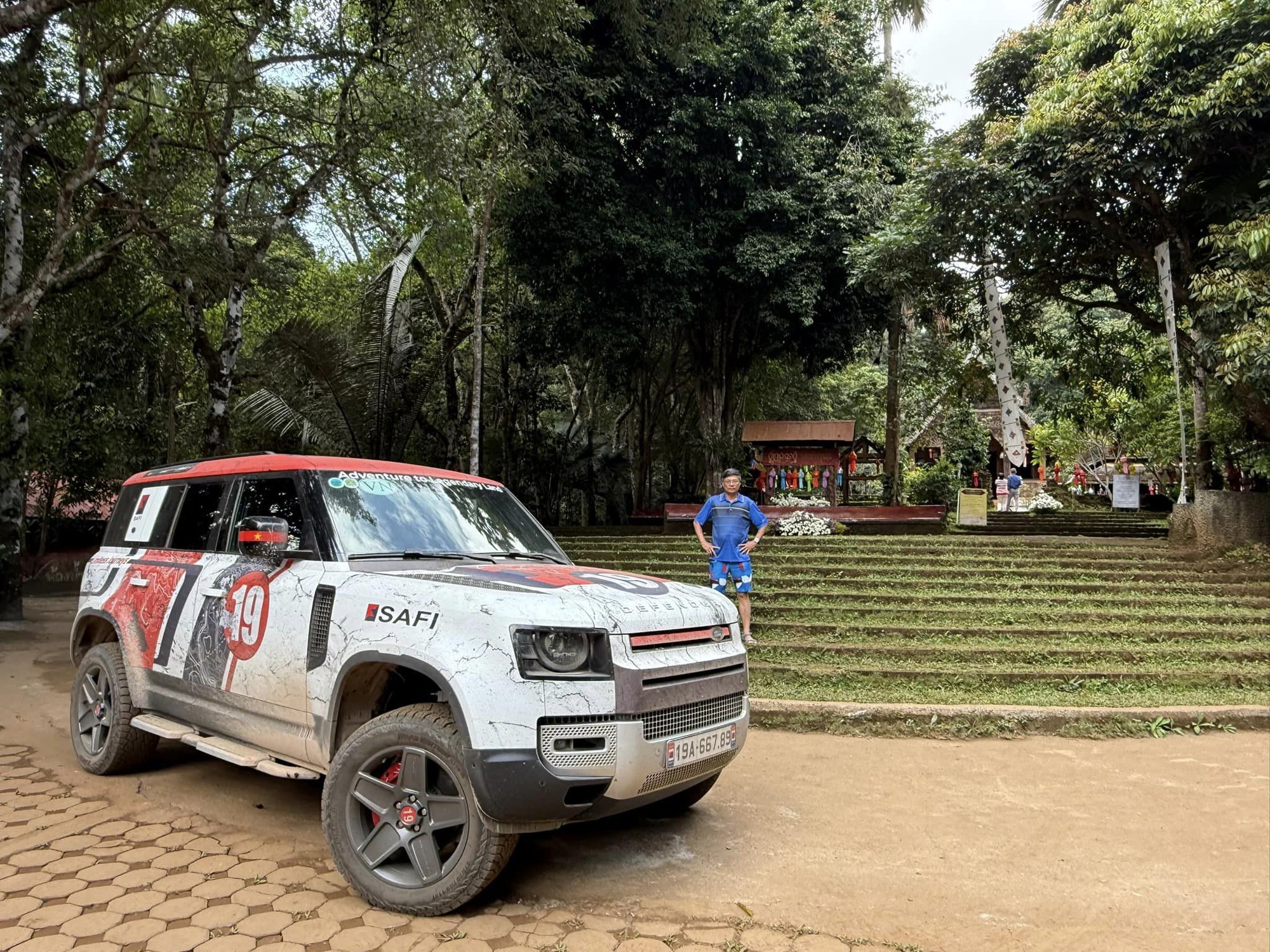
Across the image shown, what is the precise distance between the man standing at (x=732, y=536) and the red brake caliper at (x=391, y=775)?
4.85 m

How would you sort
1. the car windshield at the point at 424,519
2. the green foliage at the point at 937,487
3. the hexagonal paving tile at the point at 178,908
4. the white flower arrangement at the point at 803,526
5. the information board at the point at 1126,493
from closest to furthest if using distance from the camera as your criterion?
the hexagonal paving tile at the point at 178,908 → the car windshield at the point at 424,519 → the white flower arrangement at the point at 803,526 → the green foliage at the point at 937,487 → the information board at the point at 1126,493

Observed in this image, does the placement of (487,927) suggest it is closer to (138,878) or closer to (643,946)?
(643,946)

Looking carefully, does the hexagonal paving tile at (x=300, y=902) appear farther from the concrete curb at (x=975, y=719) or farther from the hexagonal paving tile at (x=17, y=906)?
the concrete curb at (x=975, y=719)

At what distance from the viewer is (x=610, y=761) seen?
301 cm

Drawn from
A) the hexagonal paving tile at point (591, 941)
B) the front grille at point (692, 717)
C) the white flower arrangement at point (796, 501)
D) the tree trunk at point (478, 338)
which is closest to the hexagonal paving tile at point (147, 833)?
the hexagonal paving tile at point (591, 941)

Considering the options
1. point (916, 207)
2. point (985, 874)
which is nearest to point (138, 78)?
point (916, 207)

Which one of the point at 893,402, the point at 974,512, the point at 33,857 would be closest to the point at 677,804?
the point at 33,857

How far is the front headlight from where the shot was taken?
2.97 m

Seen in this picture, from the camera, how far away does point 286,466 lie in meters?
4.08

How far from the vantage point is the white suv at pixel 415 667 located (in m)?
Result: 2.97

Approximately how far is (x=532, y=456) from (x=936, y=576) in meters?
12.0

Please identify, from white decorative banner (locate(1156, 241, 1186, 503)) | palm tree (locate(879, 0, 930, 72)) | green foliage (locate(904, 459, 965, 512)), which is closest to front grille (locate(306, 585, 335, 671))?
white decorative banner (locate(1156, 241, 1186, 503))

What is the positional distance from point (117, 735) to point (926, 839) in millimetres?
4349

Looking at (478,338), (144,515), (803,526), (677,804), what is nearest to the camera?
(677,804)
